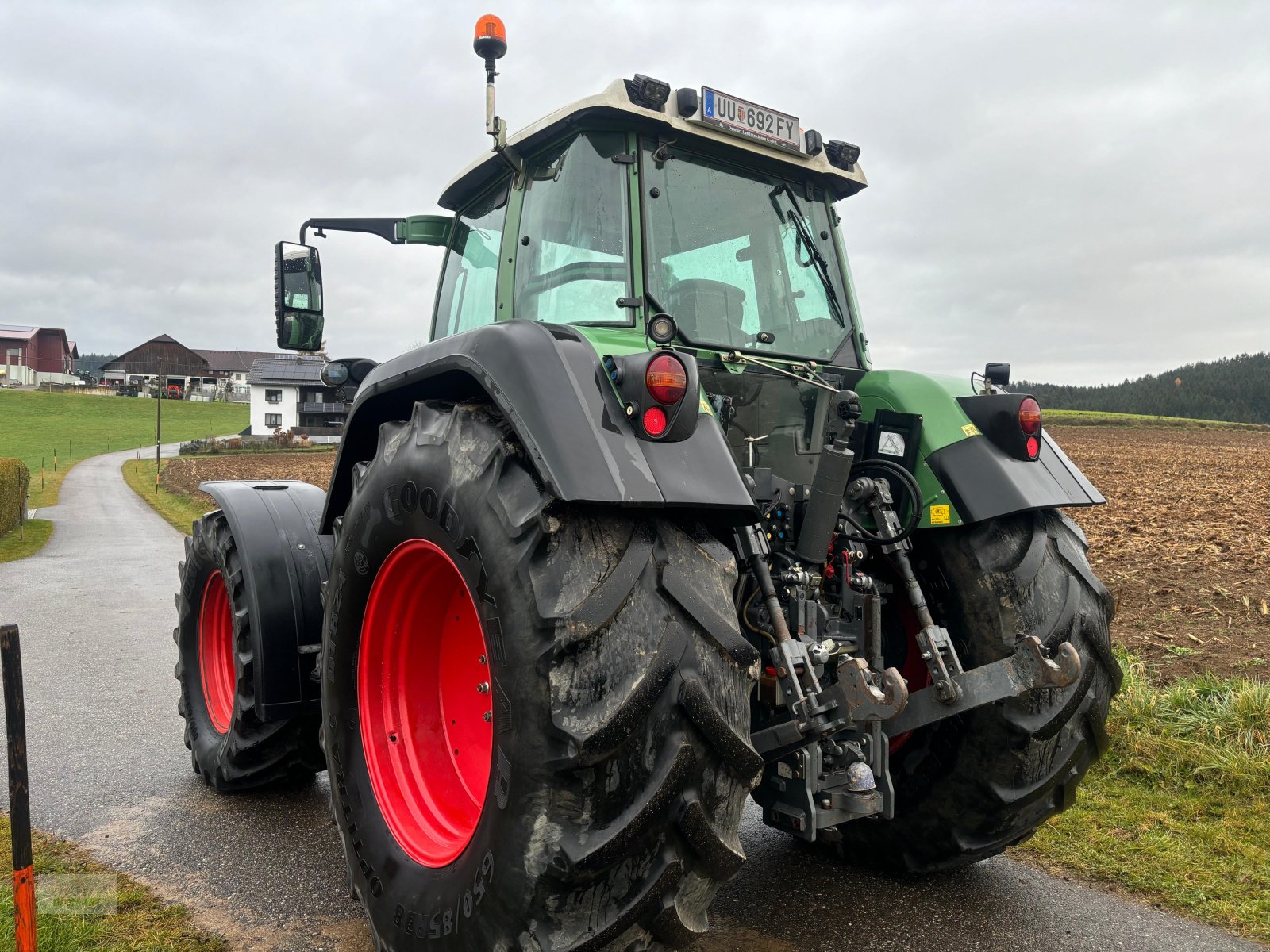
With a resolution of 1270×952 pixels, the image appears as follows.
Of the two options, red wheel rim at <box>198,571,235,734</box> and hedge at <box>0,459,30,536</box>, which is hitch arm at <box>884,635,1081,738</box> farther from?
hedge at <box>0,459,30,536</box>

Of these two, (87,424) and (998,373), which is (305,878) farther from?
(87,424)

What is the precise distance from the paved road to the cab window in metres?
2.04

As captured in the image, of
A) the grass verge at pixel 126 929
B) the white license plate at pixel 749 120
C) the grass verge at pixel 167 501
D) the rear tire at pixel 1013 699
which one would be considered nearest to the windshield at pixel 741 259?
the white license plate at pixel 749 120

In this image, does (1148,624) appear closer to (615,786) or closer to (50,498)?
(615,786)

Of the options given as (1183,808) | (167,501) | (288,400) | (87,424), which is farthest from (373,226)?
(87,424)

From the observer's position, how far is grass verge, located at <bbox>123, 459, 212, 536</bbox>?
2114cm

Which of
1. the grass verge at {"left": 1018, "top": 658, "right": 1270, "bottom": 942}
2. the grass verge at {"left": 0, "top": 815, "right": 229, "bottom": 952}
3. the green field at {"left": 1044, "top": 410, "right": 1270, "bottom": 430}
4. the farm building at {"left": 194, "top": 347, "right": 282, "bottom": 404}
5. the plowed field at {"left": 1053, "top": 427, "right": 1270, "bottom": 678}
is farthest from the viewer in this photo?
the farm building at {"left": 194, "top": 347, "right": 282, "bottom": 404}

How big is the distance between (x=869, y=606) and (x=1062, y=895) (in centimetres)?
134

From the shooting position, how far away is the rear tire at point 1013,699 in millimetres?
2793

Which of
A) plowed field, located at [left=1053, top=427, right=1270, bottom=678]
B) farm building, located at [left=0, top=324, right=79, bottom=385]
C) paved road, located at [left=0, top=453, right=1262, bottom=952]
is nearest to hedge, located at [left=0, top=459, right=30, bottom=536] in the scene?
paved road, located at [left=0, top=453, right=1262, bottom=952]

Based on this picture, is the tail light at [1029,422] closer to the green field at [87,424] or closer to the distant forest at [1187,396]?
the green field at [87,424]

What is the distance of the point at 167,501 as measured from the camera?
86.2ft

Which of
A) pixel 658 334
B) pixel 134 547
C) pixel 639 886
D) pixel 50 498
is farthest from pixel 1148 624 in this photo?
pixel 50 498

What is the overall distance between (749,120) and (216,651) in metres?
3.44
